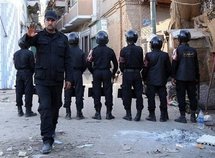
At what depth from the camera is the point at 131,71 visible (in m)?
10.1

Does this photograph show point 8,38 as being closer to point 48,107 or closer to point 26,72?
point 26,72

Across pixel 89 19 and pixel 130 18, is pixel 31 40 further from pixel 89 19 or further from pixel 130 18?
pixel 89 19

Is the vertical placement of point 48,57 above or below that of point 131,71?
above

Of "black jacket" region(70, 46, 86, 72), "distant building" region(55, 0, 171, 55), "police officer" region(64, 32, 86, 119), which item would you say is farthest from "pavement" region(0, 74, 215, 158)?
"distant building" region(55, 0, 171, 55)

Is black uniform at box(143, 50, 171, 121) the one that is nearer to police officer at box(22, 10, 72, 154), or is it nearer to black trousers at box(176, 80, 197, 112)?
black trousers at box(176, 80, 197, 112)

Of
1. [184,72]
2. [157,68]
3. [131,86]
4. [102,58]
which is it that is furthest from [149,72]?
[102,58]

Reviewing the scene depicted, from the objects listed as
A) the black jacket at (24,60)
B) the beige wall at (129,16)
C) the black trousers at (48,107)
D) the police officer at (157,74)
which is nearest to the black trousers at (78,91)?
the black jacket at (24,60)

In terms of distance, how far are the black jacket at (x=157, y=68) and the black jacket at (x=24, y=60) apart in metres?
2.77

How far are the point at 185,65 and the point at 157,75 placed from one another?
0.64m

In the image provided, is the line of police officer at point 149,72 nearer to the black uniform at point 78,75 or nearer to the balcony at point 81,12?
the black uniform at point 78,75

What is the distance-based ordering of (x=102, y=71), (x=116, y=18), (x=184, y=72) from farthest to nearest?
(x=116, y=18) < (x=102, y=71) < (x=184, y=72)

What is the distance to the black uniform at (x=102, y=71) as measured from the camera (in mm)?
10156

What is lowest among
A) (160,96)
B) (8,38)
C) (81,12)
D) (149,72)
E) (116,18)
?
(160,96)

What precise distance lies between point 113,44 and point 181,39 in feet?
46.5
